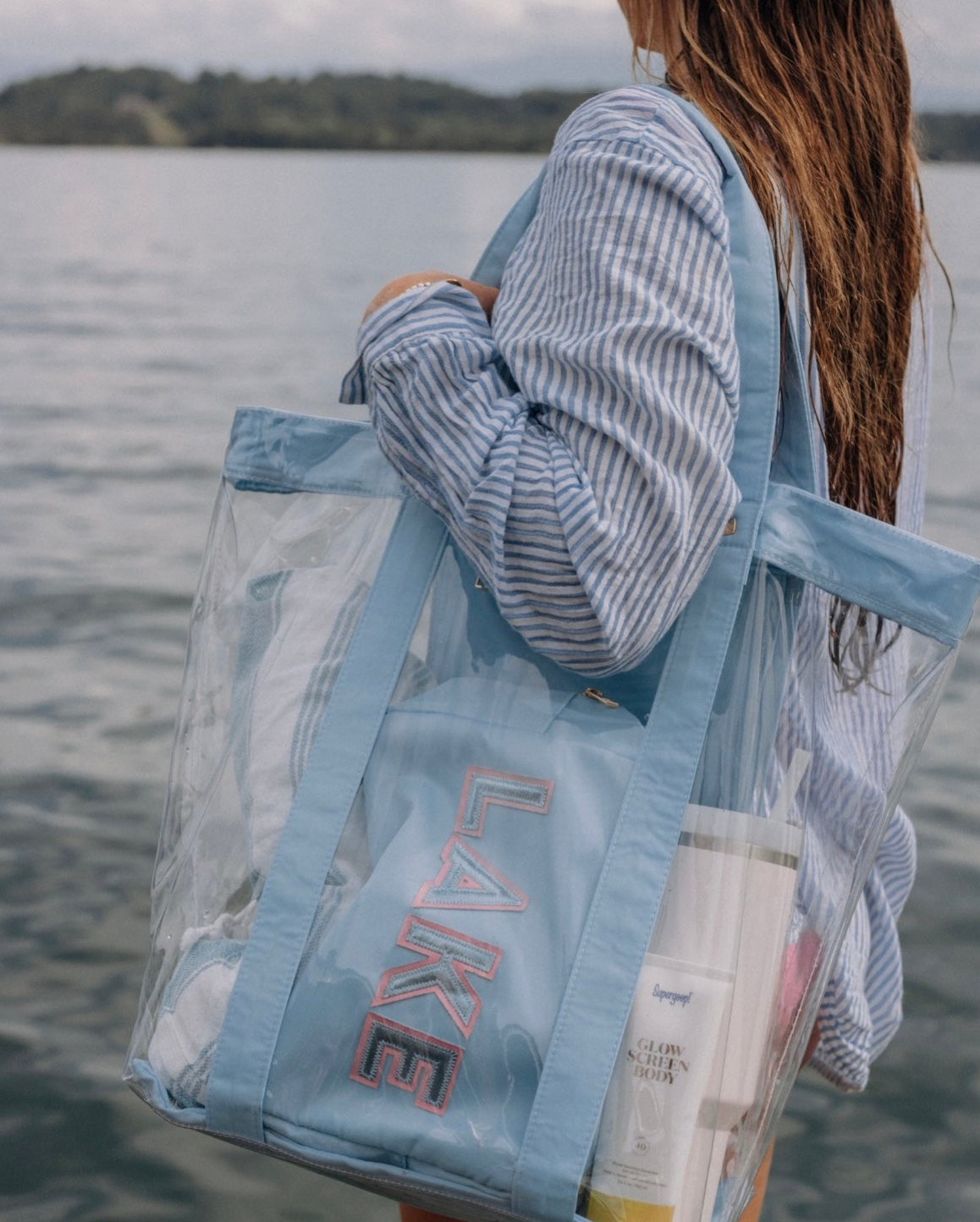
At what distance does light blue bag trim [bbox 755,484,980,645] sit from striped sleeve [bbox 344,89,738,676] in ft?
0.26

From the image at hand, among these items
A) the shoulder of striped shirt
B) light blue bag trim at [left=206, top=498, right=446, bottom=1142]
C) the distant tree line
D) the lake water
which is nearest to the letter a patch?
light blue bag trim at [left=206, top=498, right=446, bottom=1142]

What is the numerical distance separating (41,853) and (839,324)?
286cm

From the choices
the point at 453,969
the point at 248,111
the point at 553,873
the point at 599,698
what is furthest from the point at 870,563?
the point at 248,111

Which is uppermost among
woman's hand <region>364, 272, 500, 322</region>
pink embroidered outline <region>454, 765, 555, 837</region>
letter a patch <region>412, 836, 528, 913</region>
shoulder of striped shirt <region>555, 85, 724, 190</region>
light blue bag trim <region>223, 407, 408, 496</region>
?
shoulder of striped shirt <region>555, 85, 724, 190</region>

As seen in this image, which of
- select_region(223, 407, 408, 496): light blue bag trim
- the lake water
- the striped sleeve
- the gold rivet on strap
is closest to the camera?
the striped sleeve

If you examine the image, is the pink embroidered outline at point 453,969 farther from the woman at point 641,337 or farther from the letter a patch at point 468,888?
the woman at point 641,337

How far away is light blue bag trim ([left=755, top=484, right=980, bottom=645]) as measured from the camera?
1122 millimetres

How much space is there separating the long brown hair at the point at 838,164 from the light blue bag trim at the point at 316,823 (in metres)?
0.38

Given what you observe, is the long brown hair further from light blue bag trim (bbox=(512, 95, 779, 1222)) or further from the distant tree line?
the distant tree line

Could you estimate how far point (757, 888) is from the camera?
1121 millimetres

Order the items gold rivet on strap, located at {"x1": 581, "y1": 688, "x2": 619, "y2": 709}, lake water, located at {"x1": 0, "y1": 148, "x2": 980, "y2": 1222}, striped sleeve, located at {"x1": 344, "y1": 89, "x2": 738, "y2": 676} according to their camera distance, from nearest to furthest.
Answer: striped sleeve, located at {"x1": 344, "y1": 89, "x2": 738, "y2": 676}, gold rivet on strap, located at {"x1": 581, "y1": 688, "x2": 619, "y2": 709}, lake water, located at {"x1": 0, "y1": 148, "x2": 980, "y2": 1222}

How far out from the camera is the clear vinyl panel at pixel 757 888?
1085 millimetres

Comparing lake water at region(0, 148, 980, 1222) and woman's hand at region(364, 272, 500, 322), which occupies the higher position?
woman's hand at region(364, 272, 500, 322)

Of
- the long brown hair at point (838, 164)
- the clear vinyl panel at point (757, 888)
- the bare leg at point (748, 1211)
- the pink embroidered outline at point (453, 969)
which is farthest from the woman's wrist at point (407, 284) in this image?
the bare leg at point (748, 1211)
